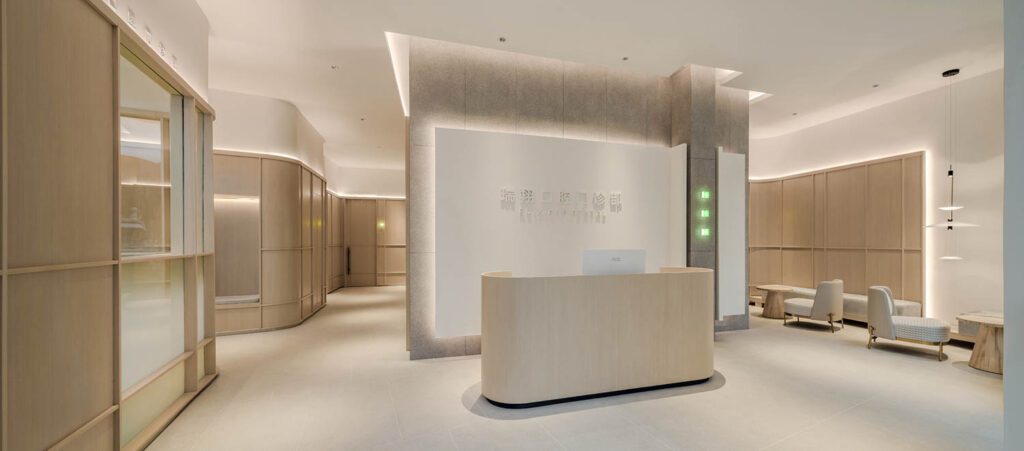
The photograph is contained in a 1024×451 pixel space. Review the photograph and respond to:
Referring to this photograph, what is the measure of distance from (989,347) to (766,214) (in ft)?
18.4

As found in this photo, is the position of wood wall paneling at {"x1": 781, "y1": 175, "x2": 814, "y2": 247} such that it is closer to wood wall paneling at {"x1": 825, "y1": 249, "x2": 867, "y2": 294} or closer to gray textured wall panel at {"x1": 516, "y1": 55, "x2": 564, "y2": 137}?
wood wall paneling at {"x1": 825, "y1": 249, "x2": 867, "y2": 294}

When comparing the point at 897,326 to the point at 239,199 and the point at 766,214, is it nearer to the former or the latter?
the point at 766,214

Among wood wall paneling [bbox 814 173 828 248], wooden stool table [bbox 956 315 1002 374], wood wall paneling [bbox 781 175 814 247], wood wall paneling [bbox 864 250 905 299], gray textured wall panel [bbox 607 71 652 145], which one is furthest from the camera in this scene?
wood wall paneling [bbox 781 175 814 247]

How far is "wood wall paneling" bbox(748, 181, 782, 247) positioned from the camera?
1005cm

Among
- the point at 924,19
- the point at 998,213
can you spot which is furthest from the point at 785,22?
the point at 998,213

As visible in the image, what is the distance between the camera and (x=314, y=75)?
663 centimetres

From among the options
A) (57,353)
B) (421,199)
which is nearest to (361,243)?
(421,199)

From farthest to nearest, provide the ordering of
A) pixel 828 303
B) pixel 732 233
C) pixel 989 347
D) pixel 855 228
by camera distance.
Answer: pixel 855 228
pixel 828 303
pixel 732 233
pixel 989 347

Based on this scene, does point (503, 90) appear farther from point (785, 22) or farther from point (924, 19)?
point (924, 19)

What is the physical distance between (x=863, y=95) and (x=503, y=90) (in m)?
6.69

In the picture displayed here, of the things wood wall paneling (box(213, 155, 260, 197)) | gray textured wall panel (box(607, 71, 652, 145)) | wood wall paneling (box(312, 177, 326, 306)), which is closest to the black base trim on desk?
gray textured wall panel (box(607, 71, 652, 145))

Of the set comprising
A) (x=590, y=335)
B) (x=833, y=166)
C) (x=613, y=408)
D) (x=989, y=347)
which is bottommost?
(x=613, y=408)

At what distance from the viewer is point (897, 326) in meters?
5.90

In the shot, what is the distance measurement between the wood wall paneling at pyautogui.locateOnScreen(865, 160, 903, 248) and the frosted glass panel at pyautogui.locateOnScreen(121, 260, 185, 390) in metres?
10.8
